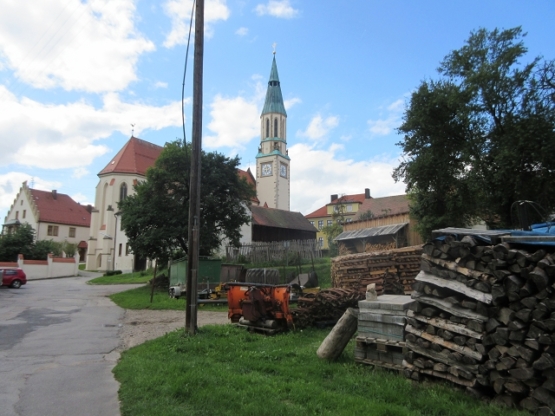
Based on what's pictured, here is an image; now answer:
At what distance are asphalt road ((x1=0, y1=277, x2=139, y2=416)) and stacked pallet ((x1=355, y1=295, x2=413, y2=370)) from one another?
386 centimetres

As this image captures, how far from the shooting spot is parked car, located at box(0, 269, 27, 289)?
28.6 m

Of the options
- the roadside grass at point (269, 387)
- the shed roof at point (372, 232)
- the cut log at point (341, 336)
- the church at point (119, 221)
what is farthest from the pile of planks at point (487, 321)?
the church at point (119, 221)

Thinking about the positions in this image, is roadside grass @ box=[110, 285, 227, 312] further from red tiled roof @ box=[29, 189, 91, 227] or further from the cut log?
red tiled roof @ box=[29, 189, 91, 227]

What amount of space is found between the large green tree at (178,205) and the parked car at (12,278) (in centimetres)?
908

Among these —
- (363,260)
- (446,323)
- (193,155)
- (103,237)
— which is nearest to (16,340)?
(193,155)

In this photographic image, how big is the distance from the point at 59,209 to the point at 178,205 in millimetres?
52699

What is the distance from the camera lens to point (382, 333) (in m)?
6.78

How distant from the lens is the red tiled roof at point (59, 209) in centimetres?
6700

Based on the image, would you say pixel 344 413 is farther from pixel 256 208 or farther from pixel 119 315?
pixel 256 208

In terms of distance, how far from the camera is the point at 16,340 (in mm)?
10641

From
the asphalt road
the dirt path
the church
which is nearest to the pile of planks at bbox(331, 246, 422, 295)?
the dirt path

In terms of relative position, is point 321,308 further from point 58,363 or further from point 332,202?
point 332,202

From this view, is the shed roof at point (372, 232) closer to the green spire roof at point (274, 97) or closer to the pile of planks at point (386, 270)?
the pile of planks at point (386, 270)

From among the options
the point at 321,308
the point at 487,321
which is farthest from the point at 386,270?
the point at 487,321
